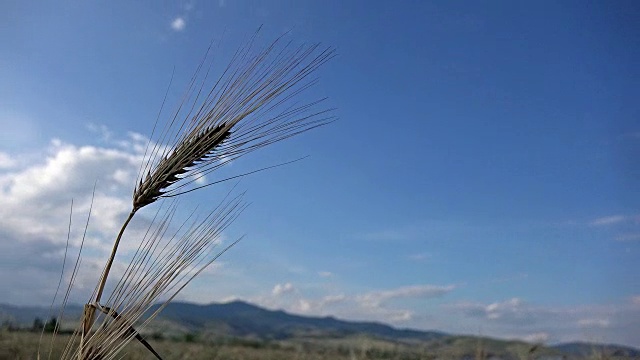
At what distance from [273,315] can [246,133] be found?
204 meters

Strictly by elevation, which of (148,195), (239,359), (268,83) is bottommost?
(239,359)

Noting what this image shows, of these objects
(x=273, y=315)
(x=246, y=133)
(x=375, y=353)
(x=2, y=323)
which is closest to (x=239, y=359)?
(x=375, y=353)

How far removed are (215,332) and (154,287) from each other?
30.3 feet

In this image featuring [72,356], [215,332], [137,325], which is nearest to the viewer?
[72,356]

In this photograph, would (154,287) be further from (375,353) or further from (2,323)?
(2,323)

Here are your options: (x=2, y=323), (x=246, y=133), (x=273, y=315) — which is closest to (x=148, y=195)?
(x=246, y=133)

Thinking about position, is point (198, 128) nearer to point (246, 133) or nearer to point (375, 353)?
point (246, 133)

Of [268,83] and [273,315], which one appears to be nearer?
[268,83]

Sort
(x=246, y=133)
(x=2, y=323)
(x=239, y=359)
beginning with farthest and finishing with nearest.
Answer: (x=2, y=323)
(x=239, y=359)
(x=246, y=133)

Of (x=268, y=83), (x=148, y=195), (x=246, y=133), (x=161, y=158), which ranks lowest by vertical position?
(x=148, y=195)

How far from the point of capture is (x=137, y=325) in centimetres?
188

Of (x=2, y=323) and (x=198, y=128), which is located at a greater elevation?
(x=198, y=128)

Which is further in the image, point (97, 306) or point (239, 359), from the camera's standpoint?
point (239, 359)

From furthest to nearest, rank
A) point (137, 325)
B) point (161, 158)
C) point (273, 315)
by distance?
1. point (273, 315)
2. point (161, 158)
3. point (137, 325)
